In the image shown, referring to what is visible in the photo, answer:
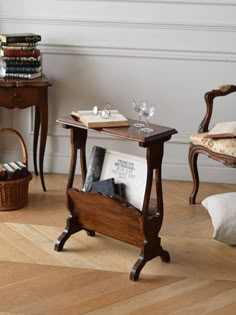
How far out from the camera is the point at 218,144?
3.69m

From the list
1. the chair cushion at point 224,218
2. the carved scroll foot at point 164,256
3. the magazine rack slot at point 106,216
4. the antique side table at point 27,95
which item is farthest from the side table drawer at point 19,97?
the carved scroll foot at point 164,256

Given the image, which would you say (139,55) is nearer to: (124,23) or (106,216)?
(124,23)

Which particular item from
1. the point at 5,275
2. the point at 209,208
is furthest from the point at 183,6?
the point at 5,275

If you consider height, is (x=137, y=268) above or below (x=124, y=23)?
below

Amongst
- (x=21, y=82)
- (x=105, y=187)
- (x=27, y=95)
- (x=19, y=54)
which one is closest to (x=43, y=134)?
(x=27, y=95)

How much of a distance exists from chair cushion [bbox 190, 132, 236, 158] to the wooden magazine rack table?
26.2 inches

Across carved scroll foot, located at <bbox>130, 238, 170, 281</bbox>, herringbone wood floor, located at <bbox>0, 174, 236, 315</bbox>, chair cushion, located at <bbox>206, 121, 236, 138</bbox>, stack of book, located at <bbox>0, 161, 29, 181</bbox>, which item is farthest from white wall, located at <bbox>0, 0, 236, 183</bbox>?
carved scroll foot, located at <bbox>130, 238, 170, 281</bbox>

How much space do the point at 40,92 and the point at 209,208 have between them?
129 centimetres

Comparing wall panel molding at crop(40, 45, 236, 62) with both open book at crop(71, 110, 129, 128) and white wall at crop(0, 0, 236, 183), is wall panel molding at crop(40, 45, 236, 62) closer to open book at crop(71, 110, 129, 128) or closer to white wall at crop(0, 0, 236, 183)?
white wall at crop(0, 0, 236, 183)

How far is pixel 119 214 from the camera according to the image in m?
3.11

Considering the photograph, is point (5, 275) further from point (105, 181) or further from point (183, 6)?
point (183, 6)

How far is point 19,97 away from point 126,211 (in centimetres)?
131

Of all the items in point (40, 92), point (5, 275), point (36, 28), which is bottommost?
point (5, 275)

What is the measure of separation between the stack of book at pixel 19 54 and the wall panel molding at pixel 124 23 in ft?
1.04
